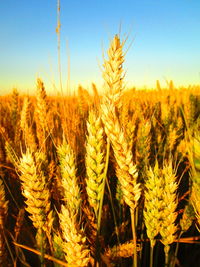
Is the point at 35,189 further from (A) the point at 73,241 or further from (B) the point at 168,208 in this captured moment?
(B) the point at 168,208

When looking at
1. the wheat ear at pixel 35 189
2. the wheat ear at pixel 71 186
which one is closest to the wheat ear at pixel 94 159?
the wheat ear at pixel 71 186

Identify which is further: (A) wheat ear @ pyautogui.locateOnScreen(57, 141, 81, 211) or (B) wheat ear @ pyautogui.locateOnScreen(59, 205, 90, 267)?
(A) wheat ear @ pyautogui.locateOnScreen(57, 141, 81, 211)

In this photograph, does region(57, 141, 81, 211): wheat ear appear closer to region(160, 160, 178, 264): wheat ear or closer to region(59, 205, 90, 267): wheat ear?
region(59, 205, 90, 267): wheat ear

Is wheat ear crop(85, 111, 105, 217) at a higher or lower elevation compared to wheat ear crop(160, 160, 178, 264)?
higher

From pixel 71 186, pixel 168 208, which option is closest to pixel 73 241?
pixel 71 186

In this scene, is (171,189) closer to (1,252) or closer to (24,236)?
(1,252)

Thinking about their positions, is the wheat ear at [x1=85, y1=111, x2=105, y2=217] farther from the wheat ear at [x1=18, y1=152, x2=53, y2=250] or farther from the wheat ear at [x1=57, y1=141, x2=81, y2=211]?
the wheat ear at [x1=18, y1=152, x2=53, y2=250]

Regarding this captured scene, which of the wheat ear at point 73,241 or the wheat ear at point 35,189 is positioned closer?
the wheat ear at point 73,241

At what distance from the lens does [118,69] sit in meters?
Result: 0.87

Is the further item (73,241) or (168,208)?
(168,208)

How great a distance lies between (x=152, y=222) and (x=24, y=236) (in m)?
0.95

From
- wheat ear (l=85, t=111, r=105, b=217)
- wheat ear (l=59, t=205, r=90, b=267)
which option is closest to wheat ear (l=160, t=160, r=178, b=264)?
wheat ear (l=85, t=111, r=105, b=217)

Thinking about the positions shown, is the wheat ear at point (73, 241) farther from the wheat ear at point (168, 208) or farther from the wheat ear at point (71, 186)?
the wheat ear at point (168, 208)

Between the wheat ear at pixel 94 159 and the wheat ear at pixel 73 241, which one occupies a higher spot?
the wheat ear at pixel 94 159
